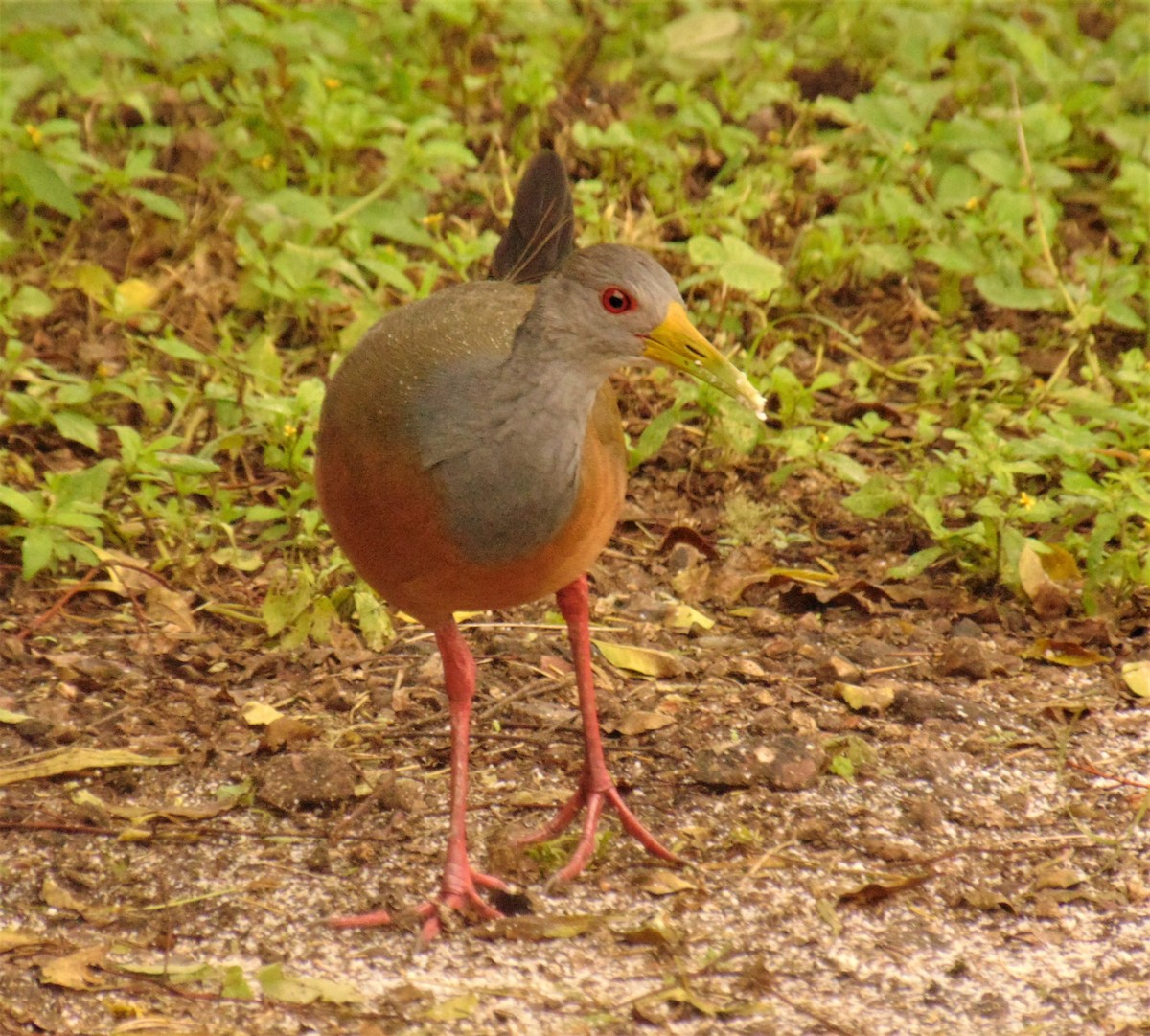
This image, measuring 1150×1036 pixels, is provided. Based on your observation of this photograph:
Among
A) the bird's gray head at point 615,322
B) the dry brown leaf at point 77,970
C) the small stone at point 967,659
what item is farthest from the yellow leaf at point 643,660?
the dry brown leaf at point 77,970

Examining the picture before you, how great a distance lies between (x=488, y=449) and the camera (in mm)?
3232

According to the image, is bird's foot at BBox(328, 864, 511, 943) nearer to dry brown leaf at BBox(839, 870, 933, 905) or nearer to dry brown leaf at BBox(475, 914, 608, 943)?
dry brown leaf at BBox(475, 914, 608, 943)

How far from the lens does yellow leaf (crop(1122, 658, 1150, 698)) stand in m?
4.11

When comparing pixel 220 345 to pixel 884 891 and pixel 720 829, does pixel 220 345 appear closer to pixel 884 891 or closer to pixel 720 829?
pixel 720 829

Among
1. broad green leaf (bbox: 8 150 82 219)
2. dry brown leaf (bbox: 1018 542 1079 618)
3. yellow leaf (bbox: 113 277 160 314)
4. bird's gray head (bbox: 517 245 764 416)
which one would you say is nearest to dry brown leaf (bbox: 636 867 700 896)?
bird's gray head (bbox: 517 245 764 416)

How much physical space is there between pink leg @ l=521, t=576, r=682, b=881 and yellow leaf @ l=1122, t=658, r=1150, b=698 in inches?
50.6

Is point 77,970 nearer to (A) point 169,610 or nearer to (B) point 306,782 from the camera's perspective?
(B) point 306,782

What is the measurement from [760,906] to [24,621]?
2.05 meters

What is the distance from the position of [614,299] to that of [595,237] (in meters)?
2.50

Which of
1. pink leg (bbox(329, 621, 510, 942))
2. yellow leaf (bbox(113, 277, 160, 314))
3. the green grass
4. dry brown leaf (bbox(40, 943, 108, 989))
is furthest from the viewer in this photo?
yellow leaf (bbox(113, 277, 160, 314))

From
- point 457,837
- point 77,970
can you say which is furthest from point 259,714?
point 77,970

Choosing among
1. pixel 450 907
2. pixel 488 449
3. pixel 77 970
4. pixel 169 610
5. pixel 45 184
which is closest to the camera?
pixel 77 970

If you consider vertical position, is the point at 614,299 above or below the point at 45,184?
above

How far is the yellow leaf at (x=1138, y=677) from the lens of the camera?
4.11 meters
